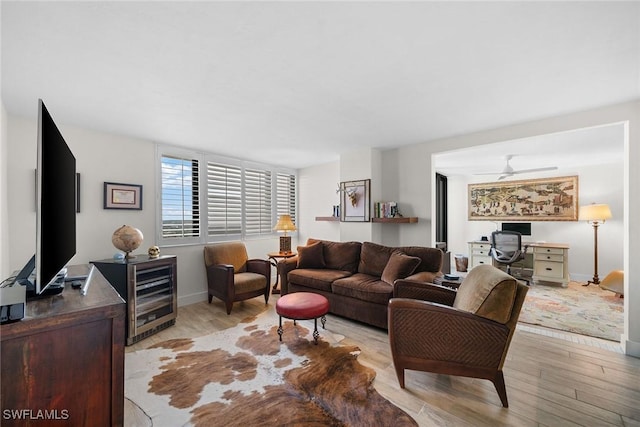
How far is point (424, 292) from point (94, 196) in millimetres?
3888

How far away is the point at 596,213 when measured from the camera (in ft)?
15.3

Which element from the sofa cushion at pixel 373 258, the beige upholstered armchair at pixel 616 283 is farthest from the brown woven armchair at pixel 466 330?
the beige upholstered armchair at pixel 616 283

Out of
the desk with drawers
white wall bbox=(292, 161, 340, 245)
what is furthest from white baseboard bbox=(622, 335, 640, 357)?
white wall bbox=(292, 161, 340, 245)

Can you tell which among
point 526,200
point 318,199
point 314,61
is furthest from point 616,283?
point 314,61

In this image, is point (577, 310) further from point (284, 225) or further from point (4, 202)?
point (4, 202)

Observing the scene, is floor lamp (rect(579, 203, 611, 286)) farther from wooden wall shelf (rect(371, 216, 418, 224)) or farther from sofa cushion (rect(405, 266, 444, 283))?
sofa cushion (rect(405, 266, 444, 283))

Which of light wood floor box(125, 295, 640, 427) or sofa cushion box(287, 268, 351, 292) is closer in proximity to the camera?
light wood floor box(125, 295, 640, 427)

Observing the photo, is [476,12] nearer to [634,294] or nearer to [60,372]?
[60,372]

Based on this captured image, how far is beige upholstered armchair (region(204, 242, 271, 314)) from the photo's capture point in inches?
141

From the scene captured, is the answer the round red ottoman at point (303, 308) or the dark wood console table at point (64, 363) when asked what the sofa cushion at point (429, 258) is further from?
the dark wood console table at point (64, 363)

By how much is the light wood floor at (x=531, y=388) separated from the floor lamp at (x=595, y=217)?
10.3 ft

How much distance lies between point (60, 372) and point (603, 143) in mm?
6023

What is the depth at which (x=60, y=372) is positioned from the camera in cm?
102

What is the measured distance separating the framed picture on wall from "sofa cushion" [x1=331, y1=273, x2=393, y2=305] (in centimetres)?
112
